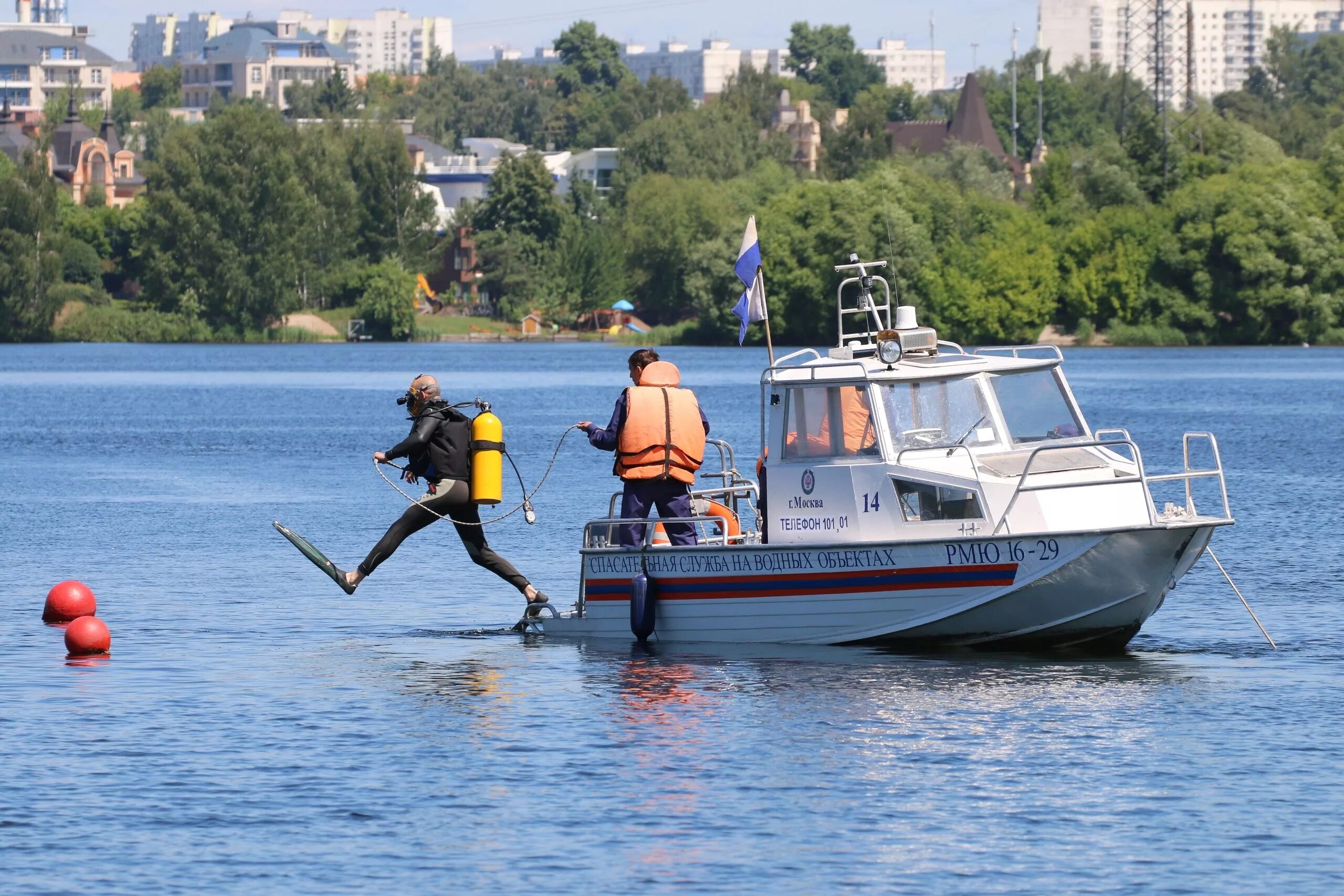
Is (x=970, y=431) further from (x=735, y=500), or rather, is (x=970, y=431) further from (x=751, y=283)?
(x=751, y=283)

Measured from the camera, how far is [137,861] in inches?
543

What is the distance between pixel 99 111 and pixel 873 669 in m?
191

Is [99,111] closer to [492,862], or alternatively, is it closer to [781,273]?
[781,273]

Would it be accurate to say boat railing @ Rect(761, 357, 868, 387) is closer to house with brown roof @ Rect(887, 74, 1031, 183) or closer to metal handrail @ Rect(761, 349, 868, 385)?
metal handrail @ Rect(761, 349, 868, 385)

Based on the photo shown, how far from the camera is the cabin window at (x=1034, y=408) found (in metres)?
19.9

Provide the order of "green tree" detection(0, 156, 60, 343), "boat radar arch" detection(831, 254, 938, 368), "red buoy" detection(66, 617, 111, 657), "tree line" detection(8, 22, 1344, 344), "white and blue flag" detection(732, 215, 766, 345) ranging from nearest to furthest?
"boat radar arch" detection(831, 254, 938, 368)
"white and blue flag" detection(732, 215, 766, 345)
"red buoy" detection(66, 617, 111, 657)
"tree line" detection(8, 22, 1344, 344)
"green tree" detection(0, 156, 60, 343)

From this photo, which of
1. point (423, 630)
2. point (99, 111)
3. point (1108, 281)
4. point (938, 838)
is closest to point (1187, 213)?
point (1108, 281)

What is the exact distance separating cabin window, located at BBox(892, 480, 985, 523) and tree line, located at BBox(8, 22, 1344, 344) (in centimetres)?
7277

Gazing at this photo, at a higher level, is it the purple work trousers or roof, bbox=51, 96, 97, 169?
roof, bbox=51, 96, 97, 169

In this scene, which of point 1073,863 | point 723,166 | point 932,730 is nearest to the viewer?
point 1073,863

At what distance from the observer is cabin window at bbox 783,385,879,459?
19.6 m

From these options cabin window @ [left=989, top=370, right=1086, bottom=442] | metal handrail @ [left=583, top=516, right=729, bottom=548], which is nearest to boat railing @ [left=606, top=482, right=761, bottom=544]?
metal handrail @ [left=583, top=516, right=729, bottom=548]

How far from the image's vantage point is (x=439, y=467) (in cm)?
2078

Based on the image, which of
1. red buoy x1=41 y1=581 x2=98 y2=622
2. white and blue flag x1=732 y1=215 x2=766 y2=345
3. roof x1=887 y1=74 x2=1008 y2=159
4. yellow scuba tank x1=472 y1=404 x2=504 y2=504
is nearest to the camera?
yellow scuba tank x1=472 y1=404 x2=504 y2=504
